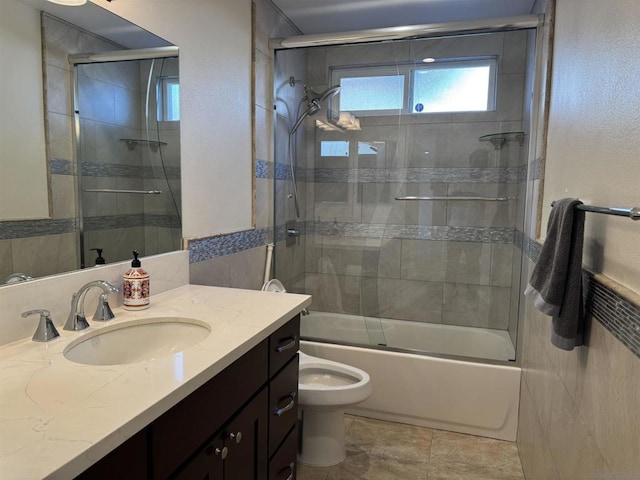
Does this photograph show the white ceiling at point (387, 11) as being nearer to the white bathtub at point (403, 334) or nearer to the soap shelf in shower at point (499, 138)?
the soap shelf in shower at point (499, 138)

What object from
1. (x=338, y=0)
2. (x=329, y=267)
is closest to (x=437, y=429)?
(x=329, y=267)

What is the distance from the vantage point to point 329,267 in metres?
3.27

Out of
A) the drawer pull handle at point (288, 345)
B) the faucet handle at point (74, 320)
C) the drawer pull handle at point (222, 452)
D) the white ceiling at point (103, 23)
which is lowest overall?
the drawer pull handle at point (222, 452)

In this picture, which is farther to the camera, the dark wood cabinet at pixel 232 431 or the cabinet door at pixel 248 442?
the cabinet door at pixel 248 442

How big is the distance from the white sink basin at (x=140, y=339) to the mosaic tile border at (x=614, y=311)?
1.09 m

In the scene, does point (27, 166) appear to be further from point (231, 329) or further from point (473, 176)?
point (473, 176)

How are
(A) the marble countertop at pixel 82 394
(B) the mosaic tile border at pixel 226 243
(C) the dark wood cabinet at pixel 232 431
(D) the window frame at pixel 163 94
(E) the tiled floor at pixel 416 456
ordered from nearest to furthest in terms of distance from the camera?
(A) the marble countertop at pixel 82 394 < (C) the dark wood cabinet at pixel 232 431 < (D) the window frame at pixel 163 94 < (B) the mosaic tile border at pixel 226 243 < (E) the tiled floor at pixel 416 456

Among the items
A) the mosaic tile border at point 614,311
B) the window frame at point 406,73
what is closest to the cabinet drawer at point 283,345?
the mosaic tile border at point 614,311

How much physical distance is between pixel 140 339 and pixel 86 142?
658mm

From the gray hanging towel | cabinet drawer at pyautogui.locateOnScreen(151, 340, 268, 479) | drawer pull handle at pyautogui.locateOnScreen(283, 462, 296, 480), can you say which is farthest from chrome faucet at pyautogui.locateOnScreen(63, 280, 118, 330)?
the gray hanging towel

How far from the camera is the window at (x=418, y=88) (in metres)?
2.91

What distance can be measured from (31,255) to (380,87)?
2.48 meters

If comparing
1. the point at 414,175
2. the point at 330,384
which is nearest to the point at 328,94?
the point at 414,175

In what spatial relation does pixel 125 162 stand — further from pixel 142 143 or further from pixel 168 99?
pixel 168 99
